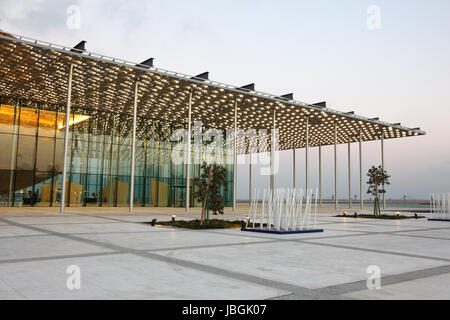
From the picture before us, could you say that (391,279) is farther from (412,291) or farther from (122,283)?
(122,283)

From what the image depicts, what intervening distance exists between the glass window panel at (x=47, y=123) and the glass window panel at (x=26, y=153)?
3.91 ft

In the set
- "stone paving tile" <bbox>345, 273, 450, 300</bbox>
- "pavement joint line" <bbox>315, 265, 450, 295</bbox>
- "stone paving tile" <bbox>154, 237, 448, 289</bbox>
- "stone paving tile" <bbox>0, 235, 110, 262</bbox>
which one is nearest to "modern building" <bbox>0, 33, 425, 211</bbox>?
"stone paving tile" <bbox>0, 235, 110, 262</bbox>

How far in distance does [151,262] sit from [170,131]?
36.8 metres

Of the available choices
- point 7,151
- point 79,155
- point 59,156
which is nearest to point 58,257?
point 7,151

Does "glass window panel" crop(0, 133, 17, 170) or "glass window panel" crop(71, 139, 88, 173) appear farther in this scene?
"glass window panel" crop(71, 139, 88, 173)

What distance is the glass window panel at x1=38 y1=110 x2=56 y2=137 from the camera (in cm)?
3619

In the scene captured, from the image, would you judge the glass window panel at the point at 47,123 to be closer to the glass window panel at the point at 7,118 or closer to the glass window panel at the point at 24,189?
the glass window panel at the point at 7,118

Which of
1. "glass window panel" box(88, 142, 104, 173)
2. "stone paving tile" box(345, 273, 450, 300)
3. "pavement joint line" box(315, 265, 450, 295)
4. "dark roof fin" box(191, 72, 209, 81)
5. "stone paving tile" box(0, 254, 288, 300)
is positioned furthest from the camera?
"glass window panel" box(88, 142, 104, 173)

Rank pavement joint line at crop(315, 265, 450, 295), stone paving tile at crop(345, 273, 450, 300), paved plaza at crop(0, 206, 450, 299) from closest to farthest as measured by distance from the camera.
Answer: stone paving tile at crop(345, 273, 450, 300), paved plaza at crop(0, 206, 450, 299), pavement joint line at crop(315, 265, 450, 295)

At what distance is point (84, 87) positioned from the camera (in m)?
29.5

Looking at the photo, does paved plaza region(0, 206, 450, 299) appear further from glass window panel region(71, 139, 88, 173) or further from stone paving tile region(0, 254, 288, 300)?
glass window panel region(71, 139, 88, 173)

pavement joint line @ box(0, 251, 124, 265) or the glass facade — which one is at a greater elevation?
the glass facade

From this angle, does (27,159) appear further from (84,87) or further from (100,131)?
(84,87)
